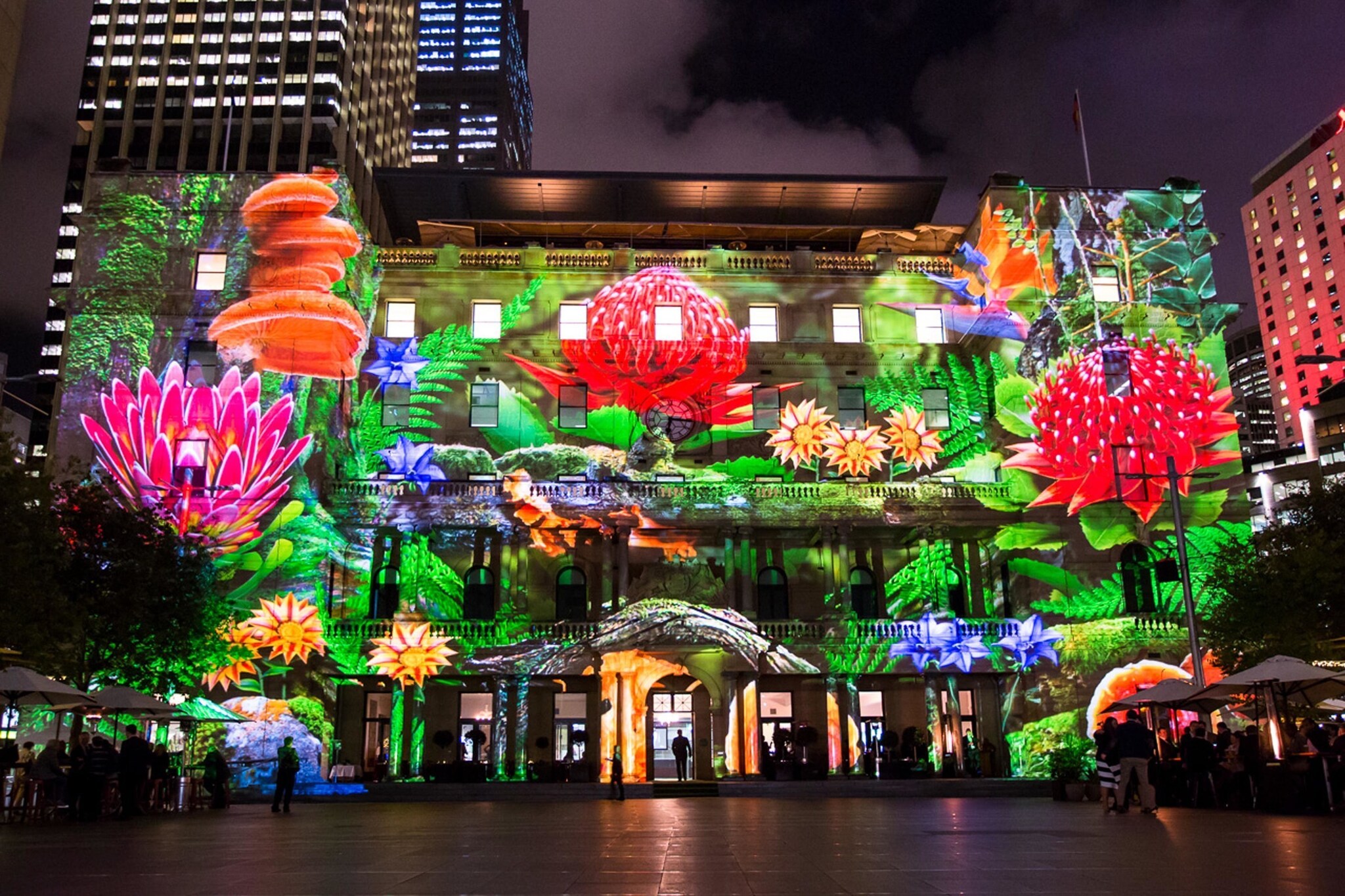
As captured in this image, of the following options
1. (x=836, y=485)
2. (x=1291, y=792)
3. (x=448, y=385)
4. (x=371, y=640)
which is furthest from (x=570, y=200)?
(x=1291, y=792)

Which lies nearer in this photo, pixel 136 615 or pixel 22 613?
pixel 22 613

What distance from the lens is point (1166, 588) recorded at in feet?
142

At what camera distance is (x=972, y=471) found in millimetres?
45750

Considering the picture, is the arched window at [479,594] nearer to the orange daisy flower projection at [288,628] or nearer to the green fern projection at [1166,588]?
the orange daisy flower projection at [288,628]

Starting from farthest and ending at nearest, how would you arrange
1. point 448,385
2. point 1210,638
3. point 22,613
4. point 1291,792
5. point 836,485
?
point 448,385
point 836,485
point 1210,638
point 22,613
point 1291,792

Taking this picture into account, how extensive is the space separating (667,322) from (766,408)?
520 cm

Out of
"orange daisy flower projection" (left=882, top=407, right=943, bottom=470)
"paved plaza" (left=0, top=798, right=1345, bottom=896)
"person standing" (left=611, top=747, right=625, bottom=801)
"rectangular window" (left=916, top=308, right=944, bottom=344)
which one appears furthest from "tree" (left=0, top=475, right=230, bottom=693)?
"rectangular window" (left=916, top=308, right=944, bottom=344)

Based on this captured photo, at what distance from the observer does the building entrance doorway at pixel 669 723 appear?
44.1m

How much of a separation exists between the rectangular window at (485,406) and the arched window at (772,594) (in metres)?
12.0

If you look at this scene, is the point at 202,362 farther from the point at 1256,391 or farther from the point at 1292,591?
the point at 1256,391

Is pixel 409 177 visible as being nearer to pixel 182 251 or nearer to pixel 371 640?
pixel 182 251

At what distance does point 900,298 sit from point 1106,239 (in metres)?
8.22

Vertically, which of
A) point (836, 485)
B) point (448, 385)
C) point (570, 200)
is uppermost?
point (570, 200)

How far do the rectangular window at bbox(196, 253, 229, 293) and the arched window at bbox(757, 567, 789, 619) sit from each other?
23.2 metres
